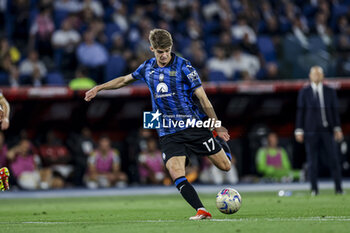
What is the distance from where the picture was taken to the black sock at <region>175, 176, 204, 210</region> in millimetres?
8141

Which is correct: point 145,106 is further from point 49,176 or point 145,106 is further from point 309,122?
point 309,122

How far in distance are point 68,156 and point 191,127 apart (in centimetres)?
1121

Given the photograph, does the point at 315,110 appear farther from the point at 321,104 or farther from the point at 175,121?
the point at 175,121

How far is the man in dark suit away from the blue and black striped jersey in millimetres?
5435

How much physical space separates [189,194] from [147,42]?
1204 centimetres

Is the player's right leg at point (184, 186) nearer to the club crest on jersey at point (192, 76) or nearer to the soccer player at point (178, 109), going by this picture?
the soccer player at point (178, 109)

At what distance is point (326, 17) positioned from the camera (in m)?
23.9

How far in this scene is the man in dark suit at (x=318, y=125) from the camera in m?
13.6

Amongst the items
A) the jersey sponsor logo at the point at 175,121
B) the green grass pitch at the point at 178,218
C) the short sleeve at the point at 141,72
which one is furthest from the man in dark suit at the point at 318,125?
the short sleeve at the point at 141,72

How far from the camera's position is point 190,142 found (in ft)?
28.3

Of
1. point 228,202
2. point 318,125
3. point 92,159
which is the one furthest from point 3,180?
point 92,159

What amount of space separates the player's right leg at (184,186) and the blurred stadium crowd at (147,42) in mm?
10225

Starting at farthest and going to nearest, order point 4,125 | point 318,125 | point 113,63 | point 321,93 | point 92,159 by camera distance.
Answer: point 92,159 < point 113,63 < point 321,93 < point 318,125 < point 4,125

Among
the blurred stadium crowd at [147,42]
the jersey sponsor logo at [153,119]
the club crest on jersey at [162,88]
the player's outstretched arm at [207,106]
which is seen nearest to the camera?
the player's outstretched arm at [207,106]
